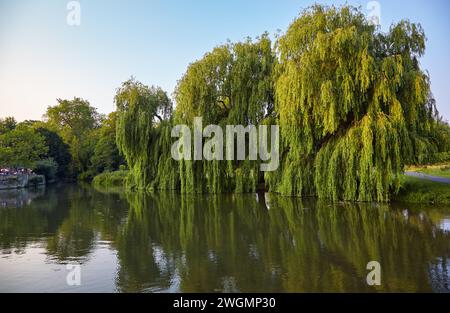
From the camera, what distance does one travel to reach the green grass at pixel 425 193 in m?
15.7

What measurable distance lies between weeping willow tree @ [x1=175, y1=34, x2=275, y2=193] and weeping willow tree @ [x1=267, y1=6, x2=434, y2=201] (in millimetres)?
4295

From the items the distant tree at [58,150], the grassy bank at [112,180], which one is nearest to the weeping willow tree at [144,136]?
the grassy bank at [112,180]

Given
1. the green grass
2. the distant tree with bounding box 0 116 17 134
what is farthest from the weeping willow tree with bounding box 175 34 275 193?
the distant tree with bounding box 0 116 17 134

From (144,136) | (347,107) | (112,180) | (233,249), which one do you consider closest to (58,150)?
(112,180)

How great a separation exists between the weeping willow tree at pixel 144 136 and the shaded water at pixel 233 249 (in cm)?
944

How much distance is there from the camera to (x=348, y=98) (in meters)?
16.0

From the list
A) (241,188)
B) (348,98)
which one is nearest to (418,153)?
(348,98)

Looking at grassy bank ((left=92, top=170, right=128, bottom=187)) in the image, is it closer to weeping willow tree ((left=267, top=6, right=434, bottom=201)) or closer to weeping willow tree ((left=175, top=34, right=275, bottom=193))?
weeping willow tree ((left=175, top=34, right=275, bottom=193))

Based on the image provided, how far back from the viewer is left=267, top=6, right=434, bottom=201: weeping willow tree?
1559 centimetres

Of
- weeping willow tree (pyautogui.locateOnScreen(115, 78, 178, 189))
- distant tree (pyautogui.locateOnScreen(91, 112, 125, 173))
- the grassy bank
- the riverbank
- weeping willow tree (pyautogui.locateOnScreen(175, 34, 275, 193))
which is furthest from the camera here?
distant tree (pyautogui.locateOnScreen(91, 112, 125, 173))

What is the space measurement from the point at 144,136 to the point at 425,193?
54.9ft

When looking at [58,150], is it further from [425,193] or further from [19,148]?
[425,193]
